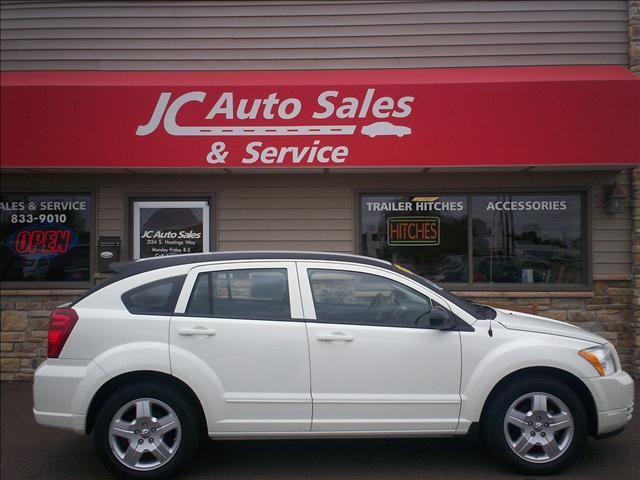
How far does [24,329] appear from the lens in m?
8.16

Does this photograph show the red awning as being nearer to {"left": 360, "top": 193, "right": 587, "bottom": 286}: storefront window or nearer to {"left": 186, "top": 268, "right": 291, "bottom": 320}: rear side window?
{"left": 360, "top": 193, "right": 587, "bottom": 286}: storefront window

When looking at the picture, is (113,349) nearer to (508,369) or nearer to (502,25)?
(508,369)

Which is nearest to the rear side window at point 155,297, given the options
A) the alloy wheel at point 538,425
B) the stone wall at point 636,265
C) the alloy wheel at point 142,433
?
the alloy wheel at point 142,433

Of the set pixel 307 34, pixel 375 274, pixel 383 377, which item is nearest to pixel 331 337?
pixel 383 377

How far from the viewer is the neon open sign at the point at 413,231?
8.23 metres

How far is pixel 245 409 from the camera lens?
4.58m

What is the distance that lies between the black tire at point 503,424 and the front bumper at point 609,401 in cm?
13

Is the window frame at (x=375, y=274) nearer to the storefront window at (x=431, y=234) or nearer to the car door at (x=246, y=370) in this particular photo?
the car door at (x=246, y=370)

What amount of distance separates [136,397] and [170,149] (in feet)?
12.1

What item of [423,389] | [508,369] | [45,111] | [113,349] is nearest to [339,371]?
[423,389]

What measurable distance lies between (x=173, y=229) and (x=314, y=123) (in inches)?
97.6

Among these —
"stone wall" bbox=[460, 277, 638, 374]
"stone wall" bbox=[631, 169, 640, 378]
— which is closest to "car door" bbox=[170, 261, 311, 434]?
"stone wall" bbox=[460, 277, 638, 374]

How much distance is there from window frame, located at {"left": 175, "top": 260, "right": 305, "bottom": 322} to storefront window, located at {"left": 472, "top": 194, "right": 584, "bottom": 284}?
408cm

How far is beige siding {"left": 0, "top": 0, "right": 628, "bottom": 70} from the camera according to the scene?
26.9 feet
